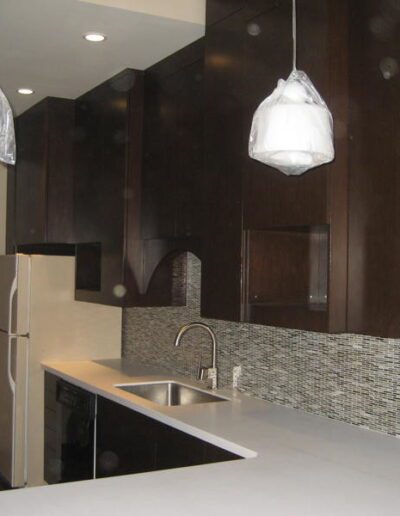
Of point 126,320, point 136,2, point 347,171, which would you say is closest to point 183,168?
point 136,2

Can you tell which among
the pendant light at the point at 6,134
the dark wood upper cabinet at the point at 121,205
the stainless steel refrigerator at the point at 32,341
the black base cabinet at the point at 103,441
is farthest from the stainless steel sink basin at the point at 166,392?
the pendant light at the point at 6,134

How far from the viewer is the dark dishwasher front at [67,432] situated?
376 centimetres

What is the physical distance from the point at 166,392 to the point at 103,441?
17.4 inches

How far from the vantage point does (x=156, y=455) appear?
3.08m

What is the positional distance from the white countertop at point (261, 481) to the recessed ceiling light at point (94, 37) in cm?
181

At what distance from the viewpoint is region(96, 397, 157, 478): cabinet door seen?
3143mm

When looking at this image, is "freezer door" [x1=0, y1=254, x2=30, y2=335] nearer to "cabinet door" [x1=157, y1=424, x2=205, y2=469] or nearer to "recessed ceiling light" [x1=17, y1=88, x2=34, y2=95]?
"recessed ceiling light" [x1=17, y1=88, x2=34, y2=95]

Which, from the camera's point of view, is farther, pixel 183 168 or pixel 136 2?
pixel 183 168

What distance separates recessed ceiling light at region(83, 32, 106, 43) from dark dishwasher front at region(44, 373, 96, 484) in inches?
71.9

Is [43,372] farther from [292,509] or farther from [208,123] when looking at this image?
[292,509]

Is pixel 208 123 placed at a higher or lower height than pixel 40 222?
higher

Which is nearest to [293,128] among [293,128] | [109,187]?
[293,128]

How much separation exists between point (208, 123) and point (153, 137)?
755 mm

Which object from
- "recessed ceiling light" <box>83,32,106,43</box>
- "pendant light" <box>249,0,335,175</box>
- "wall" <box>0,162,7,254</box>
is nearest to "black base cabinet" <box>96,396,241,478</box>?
"pendant light" <box>249,0,335,175</box>
